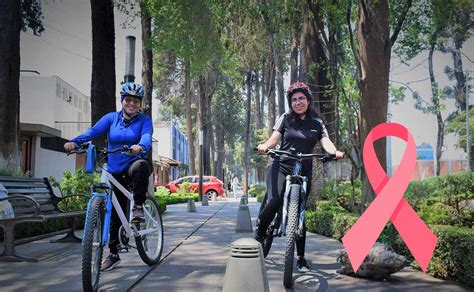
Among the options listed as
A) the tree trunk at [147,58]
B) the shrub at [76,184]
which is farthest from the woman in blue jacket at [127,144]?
the tree trunk at [147,58]

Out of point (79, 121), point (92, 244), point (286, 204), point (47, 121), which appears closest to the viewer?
point (92, 244)

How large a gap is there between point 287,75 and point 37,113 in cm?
1391

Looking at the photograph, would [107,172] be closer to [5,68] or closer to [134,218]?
[134,218]

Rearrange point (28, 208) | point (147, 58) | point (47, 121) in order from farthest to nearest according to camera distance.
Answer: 1. point (47, 121)
2. point (147, 58)
3. point (28, 208)

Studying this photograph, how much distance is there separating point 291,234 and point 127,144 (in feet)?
6.42

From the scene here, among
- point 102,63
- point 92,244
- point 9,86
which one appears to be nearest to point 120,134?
point 92,244

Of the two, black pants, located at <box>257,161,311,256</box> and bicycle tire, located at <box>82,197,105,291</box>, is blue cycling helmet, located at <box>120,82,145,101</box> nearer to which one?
bicycle tire, located at <box>82,197,105,291</box>

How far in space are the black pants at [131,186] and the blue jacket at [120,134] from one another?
89 mm

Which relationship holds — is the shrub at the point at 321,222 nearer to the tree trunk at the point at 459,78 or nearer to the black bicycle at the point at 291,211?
the black bicycle at the point at 291,211

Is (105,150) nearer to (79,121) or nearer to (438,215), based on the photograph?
(438,215)

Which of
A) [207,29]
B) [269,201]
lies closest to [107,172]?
[269,201]

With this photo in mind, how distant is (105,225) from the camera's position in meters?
4.52

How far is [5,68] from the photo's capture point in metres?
10.2

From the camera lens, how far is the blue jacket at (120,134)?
516 centimetres
